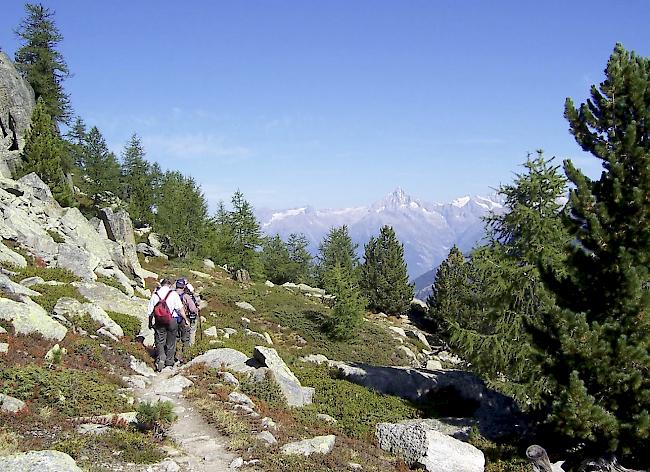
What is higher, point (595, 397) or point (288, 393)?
point (595, 397)

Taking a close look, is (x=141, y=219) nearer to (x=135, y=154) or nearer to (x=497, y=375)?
(x=135, y=154)

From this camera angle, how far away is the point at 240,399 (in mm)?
12688

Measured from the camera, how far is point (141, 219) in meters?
60.0

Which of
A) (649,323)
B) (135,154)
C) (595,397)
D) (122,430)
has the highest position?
(135,154)

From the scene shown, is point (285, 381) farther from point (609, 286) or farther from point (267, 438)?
point (609, 286)

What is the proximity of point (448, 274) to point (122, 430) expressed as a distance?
47.6 metres

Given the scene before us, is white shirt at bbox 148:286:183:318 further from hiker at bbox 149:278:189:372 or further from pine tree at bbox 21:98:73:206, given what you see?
pine tree at bbox 21:98:73:206

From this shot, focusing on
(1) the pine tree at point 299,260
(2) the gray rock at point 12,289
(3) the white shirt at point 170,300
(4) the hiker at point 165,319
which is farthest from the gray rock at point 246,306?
(1) the pine tree at point 299,260

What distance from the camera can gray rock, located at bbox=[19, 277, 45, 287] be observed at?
701 inches

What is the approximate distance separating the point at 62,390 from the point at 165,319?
441 cm

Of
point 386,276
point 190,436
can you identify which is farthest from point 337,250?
point 190,436

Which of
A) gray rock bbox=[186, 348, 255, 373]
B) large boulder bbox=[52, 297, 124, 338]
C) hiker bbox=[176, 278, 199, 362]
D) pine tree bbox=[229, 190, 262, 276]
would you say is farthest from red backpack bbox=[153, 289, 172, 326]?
pine tree bbox=[229, 190, 262, 276]

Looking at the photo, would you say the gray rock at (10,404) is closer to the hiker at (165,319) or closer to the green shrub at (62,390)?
the green shrub at (62,390)

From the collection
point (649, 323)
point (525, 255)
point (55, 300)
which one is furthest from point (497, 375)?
point (55, 300)
